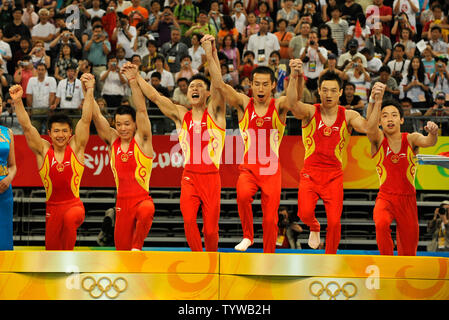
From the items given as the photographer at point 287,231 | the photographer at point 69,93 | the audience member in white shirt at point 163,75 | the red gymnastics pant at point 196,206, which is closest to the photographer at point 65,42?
the photographer at point 69,93

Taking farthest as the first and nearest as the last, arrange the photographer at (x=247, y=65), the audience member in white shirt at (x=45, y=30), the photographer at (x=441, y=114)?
the audience member in white shirt at (x=45, y=30)
the photographer at (x=247, y=65)
the photographer at (x=441, y=114)

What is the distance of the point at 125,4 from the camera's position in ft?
47.7

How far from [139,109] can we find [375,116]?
2564 millimetres

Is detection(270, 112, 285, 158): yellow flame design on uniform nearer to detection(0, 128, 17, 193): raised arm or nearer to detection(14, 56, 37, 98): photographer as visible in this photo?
detection(0, 128, 17, 193): raised arm

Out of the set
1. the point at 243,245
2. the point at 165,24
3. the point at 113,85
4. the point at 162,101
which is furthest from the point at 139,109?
the point at 165,24

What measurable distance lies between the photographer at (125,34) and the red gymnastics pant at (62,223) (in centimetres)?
578

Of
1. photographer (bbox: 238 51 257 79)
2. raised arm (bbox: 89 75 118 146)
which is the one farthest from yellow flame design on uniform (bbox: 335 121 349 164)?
photographer (bbox: 238 51 257 79)

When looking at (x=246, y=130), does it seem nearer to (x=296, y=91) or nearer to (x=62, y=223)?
(x=296, y=91)

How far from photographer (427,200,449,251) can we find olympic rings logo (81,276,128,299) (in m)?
5.95

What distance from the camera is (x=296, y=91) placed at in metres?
8.20

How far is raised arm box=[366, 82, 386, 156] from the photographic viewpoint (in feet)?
26.3

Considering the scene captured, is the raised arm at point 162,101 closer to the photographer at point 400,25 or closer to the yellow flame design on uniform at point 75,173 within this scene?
the yellow flame design on uniform at point 75,173

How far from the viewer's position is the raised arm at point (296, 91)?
26.2 feet
